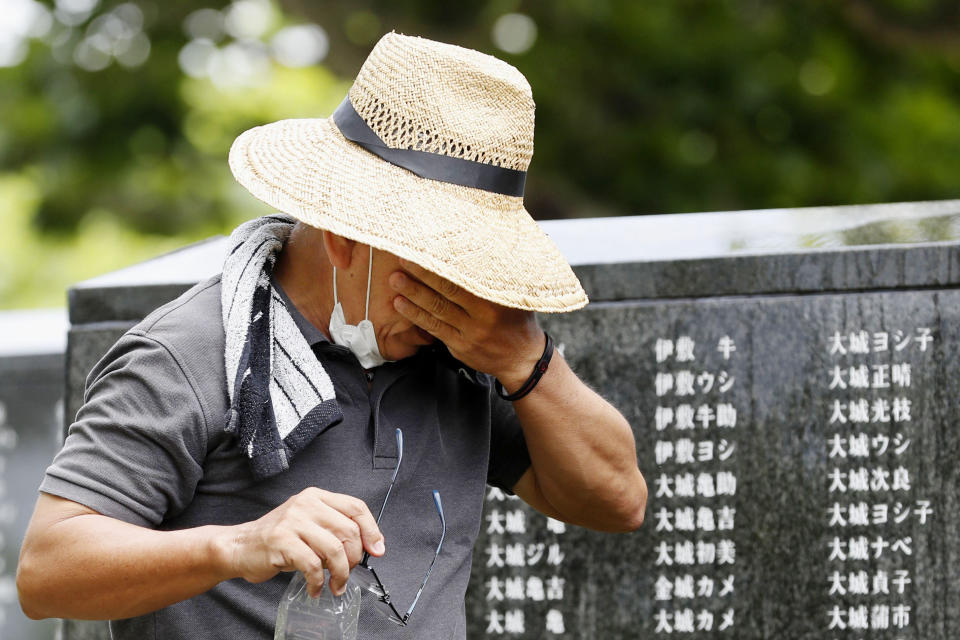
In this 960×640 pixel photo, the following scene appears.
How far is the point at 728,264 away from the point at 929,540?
0.96m

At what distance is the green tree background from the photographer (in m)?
7.68

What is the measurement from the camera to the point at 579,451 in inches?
81.4

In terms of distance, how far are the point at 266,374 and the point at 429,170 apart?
43 centimetres

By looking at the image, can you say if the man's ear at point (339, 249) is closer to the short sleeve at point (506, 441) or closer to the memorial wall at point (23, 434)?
the short sleeve at point (506, 441)

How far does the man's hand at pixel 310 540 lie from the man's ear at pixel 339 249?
47 cm

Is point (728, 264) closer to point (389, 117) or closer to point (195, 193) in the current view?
point (389, 117)

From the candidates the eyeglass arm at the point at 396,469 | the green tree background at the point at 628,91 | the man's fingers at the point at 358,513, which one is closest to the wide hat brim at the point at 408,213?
the eyeglass arm at the point at 396,469

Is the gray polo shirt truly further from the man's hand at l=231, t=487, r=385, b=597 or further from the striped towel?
the man's hand at l=231, t=487, r=385, b=597

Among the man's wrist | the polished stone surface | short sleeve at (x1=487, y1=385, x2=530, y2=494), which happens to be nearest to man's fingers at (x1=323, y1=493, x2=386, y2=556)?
the man's wrist

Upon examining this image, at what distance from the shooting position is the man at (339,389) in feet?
5.21

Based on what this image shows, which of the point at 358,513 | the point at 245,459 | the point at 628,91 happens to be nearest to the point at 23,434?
the point at 245,459

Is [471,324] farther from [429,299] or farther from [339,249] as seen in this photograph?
[339,249]

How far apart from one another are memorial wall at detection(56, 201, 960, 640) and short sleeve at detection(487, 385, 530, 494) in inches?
38.3

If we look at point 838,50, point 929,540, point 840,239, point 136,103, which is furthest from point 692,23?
point 929,540
